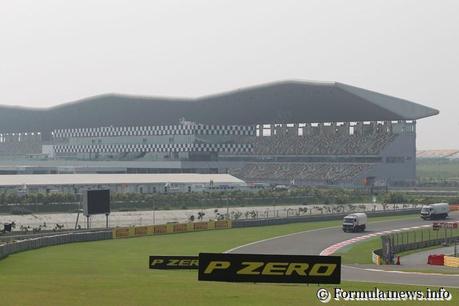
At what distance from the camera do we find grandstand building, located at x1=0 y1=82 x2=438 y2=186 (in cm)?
11938

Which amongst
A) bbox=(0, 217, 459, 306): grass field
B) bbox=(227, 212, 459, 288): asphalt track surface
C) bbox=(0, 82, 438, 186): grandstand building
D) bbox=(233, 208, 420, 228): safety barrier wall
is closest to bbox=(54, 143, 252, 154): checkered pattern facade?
bbox=(0, 82, 438, 186): grandstand building

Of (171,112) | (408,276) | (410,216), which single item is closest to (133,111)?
(171,112)

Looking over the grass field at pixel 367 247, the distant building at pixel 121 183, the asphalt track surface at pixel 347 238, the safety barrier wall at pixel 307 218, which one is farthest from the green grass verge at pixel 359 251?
the distant building at pixel 121 183

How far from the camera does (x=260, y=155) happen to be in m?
138

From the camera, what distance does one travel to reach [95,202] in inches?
2367

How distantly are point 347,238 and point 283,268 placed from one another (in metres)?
36.0

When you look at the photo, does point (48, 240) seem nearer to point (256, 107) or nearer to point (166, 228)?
point (166, 228)

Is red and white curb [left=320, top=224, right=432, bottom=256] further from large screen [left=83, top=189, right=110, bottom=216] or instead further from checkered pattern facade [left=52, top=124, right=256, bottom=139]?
checkered pattern facade [left=52, top=124, right=256, bottom=139]

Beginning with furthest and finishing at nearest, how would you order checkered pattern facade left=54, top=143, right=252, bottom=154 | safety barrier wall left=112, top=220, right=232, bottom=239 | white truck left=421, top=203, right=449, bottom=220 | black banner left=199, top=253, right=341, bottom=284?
checkered pattern facade left=54, top=143, right=252, bottom=154 → white truck left=421, top=203, right=449, bottom=220 → safety barrier wall left=112, top=220, right=232, bottom=239 → black banner left=199, top=253, right=341, bottom=284

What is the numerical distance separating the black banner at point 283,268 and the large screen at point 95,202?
3856 centimetres

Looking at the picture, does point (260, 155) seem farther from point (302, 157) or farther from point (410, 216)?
point (410, 216)

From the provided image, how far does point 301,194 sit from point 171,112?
44.7m

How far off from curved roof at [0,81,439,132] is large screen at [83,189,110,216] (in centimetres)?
5752

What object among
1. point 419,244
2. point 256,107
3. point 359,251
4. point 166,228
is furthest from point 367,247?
point 256,107
